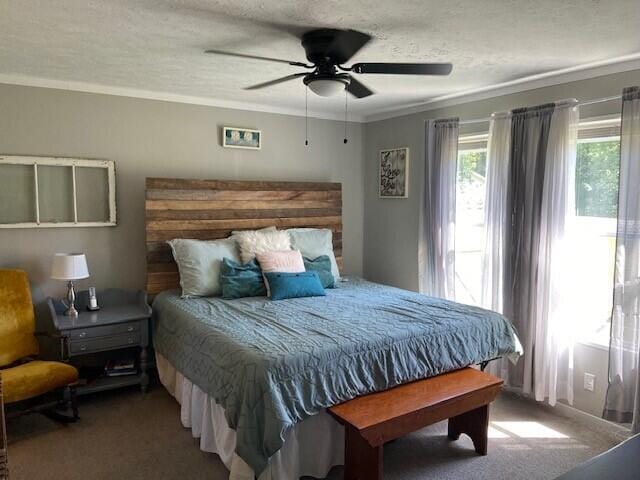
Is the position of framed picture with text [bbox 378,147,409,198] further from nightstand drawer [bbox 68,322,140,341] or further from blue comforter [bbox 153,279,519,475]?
nightstand drawer [bbox 68,322,140,341]

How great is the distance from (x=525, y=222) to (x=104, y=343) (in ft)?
10.4

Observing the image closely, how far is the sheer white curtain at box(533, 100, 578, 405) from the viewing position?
3205 millimetres

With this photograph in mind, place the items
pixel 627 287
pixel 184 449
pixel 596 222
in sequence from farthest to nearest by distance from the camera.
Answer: pixel 596 222 < pixel 627 287 < pixel 184 449

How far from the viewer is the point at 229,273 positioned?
366cm

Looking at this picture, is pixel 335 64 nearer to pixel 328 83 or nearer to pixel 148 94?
pixel 328 83

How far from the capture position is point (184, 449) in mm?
2797

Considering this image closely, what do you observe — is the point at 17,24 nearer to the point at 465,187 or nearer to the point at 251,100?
the point at 251,100

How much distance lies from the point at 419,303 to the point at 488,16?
1.96 metres

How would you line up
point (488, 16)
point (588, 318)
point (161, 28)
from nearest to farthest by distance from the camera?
point (488, 16) → point (161, 28) → point (588, 318)

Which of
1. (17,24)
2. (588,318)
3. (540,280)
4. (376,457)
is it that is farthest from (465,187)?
(17,24)

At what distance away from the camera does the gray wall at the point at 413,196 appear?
3156 millimetres

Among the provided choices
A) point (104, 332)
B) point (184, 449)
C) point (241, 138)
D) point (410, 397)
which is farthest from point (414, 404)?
point (241, 138)

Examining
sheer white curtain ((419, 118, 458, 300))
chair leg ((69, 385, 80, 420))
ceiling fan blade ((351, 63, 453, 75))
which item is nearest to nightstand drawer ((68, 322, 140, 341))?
chair leg ((69, 385, 80, 420))

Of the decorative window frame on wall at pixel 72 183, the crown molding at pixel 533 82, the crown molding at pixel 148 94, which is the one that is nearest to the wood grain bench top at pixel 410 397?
the crown molding at pixel 533 82
